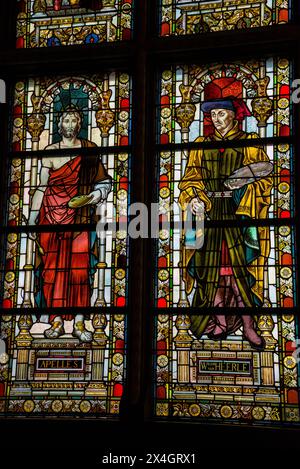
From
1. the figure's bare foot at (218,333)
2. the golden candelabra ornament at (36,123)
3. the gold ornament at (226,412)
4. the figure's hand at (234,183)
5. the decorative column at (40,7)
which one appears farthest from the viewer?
Result: the decorative column at (40,7)

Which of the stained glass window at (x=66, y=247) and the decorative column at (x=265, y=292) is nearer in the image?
the decorative column at (x=265, y=292)

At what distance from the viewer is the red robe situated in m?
5.95

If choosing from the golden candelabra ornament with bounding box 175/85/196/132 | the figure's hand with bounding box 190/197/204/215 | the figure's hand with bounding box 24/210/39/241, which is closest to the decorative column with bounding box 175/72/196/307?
the golden candelabra ornament with bounding box 175/85/196/132

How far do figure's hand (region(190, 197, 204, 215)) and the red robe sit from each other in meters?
0.71

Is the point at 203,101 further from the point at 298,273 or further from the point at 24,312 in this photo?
the point at 24,312

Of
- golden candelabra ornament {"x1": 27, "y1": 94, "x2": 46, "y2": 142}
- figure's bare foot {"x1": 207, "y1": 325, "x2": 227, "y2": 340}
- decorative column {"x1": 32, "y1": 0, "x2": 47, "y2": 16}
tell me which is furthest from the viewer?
decorative column {"x1": 32, "y1": 0, "x2": 47, "y2": 16}

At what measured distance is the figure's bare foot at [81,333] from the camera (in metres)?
5.84

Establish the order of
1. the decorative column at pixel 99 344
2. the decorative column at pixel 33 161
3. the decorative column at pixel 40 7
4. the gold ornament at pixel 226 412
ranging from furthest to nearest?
the decorative column at pixel 40 7, the decorative column at pixel 33 161, the decorative column at pixel 99 344, the gold ornament at pixel 226 412

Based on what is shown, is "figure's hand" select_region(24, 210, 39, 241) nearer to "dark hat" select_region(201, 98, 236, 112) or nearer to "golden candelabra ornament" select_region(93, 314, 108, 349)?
"golden candelabra ornament" select_region(93, 314, 108, 349)

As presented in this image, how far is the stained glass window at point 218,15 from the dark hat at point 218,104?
0.54 m

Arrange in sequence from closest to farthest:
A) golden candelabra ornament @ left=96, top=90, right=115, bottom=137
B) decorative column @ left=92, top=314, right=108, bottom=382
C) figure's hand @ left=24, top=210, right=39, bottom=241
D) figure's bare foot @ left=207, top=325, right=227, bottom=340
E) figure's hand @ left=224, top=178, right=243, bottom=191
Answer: figure's bare foot @ left=207, top=325, right=227, bottom=340
decorative column @ left=92, top=314, right=108, bottom=382
figure's hand @ left=224, top=178, right=243, bottom=191
figure's hand @ left=24, top=210, right=39, bottom=241
golden candelabra ornament @ left=96, top=90, right=115, bottom=137

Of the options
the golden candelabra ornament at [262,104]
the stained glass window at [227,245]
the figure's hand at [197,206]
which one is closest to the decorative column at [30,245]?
the stained glass window at [227,245]

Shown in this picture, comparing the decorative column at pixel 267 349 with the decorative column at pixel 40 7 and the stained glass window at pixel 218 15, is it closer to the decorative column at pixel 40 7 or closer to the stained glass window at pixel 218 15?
the stained glass window at pixel 218 15

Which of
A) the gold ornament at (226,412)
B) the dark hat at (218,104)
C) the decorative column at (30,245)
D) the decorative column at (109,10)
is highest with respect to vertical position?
the decorative column at (109,10)
